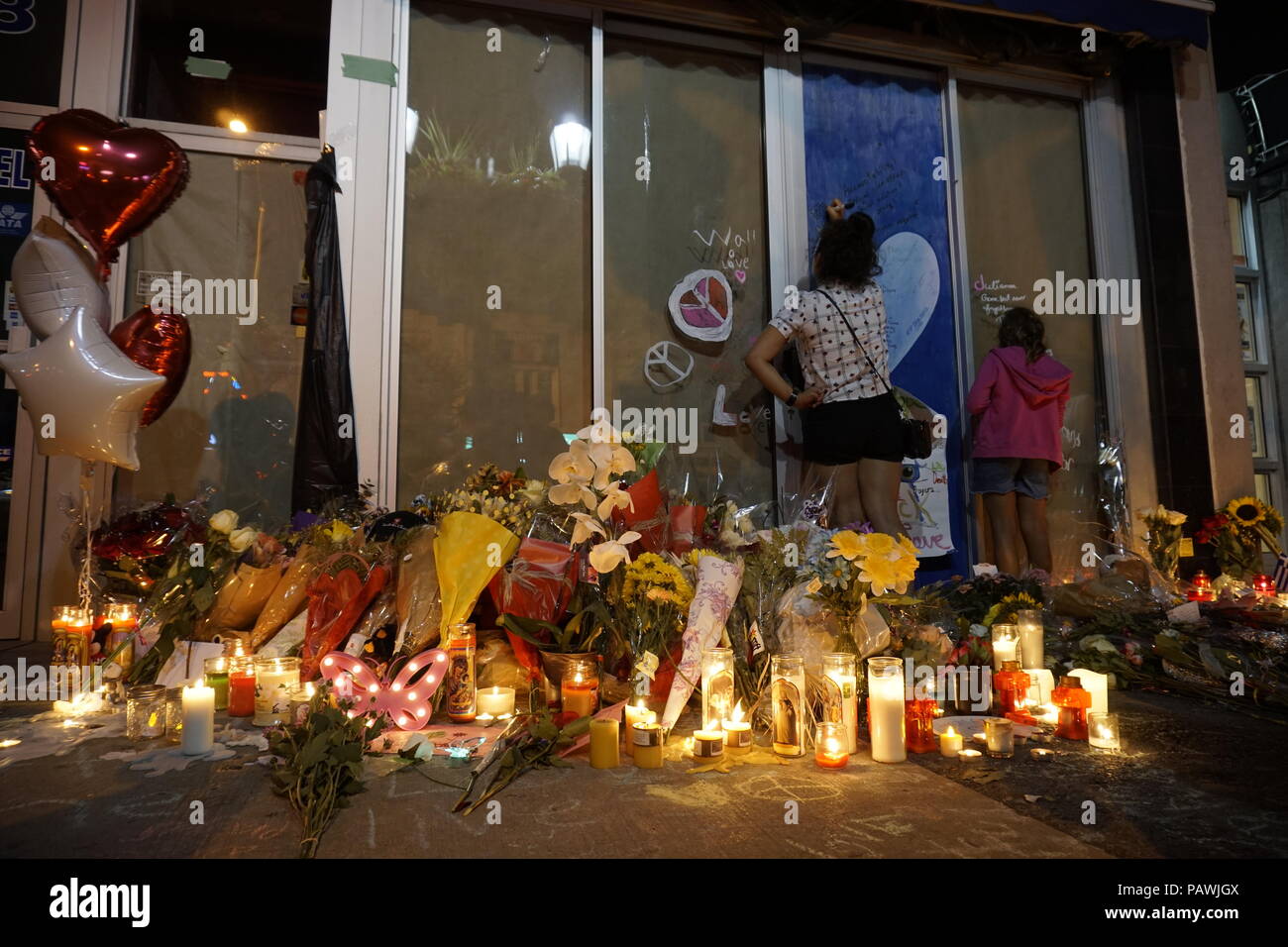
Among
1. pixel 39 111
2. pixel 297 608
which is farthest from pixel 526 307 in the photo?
pixel 39 111

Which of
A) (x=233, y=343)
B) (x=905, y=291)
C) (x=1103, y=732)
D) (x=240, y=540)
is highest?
(x=905, y=291)

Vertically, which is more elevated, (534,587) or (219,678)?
(534,587)

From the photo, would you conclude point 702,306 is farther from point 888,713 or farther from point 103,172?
point 888,713

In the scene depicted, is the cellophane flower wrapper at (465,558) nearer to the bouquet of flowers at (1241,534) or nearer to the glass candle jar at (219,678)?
the glass candle jar at (219,678)

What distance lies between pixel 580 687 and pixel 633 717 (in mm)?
227

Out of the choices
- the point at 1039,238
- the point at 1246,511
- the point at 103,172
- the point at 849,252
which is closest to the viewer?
the point at 103,172

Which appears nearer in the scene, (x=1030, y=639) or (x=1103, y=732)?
(x=1103, y=732)

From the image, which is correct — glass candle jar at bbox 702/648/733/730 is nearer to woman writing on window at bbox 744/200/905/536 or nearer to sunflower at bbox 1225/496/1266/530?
woman writing on window at bbox 744/200/905/536

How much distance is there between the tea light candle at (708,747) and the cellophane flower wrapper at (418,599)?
0.94m

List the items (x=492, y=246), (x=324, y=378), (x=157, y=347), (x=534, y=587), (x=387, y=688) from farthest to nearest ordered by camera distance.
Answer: (x=492, y=246) < (x=324, y=378) < (x=157, y=347) < (x=534, y=587) < (x=387, y=688)

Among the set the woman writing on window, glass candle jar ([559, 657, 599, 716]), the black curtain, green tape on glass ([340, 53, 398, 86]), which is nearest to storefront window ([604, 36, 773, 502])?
the woman writing on window

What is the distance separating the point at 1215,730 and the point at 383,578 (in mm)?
2626

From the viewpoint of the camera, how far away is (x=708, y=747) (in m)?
1.87

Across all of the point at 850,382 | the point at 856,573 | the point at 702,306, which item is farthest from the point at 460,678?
the point at 702,306
